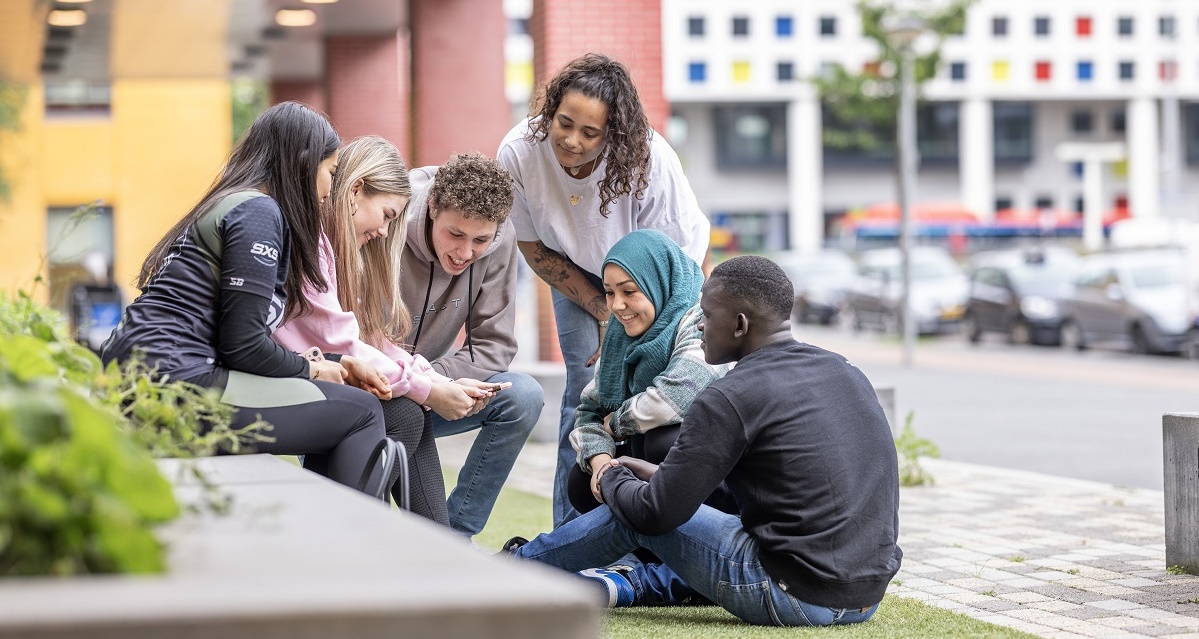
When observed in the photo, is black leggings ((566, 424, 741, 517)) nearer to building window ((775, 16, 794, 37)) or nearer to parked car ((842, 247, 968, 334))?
parked car ((842, 247, 968, 334))

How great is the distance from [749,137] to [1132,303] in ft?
162

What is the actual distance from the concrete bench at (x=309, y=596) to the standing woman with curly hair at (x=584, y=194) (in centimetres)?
329

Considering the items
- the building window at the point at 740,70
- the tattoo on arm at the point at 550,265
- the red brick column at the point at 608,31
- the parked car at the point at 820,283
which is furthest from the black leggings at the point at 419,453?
the building window at the point at 740,70

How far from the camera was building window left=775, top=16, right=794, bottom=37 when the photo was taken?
7050 cm

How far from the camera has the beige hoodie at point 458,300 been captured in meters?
5.20

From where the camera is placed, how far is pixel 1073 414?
13992 millimetres

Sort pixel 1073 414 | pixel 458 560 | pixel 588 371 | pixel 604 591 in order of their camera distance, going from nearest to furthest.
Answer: pixel 458 560, pixel 604 591, pixel 588 371, pixel 1073 414

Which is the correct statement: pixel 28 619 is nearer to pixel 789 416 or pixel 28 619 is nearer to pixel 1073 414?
pixel 789 416

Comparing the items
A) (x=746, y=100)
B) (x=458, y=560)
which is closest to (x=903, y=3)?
(x=458, y=560)

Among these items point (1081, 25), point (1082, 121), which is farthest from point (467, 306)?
point (1082, 121)

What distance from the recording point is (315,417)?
3.99m

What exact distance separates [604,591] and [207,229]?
175 cm

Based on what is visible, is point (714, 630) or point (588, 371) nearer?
point (714, 630)

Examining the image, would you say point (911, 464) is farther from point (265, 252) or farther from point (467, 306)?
point (265, 252)
